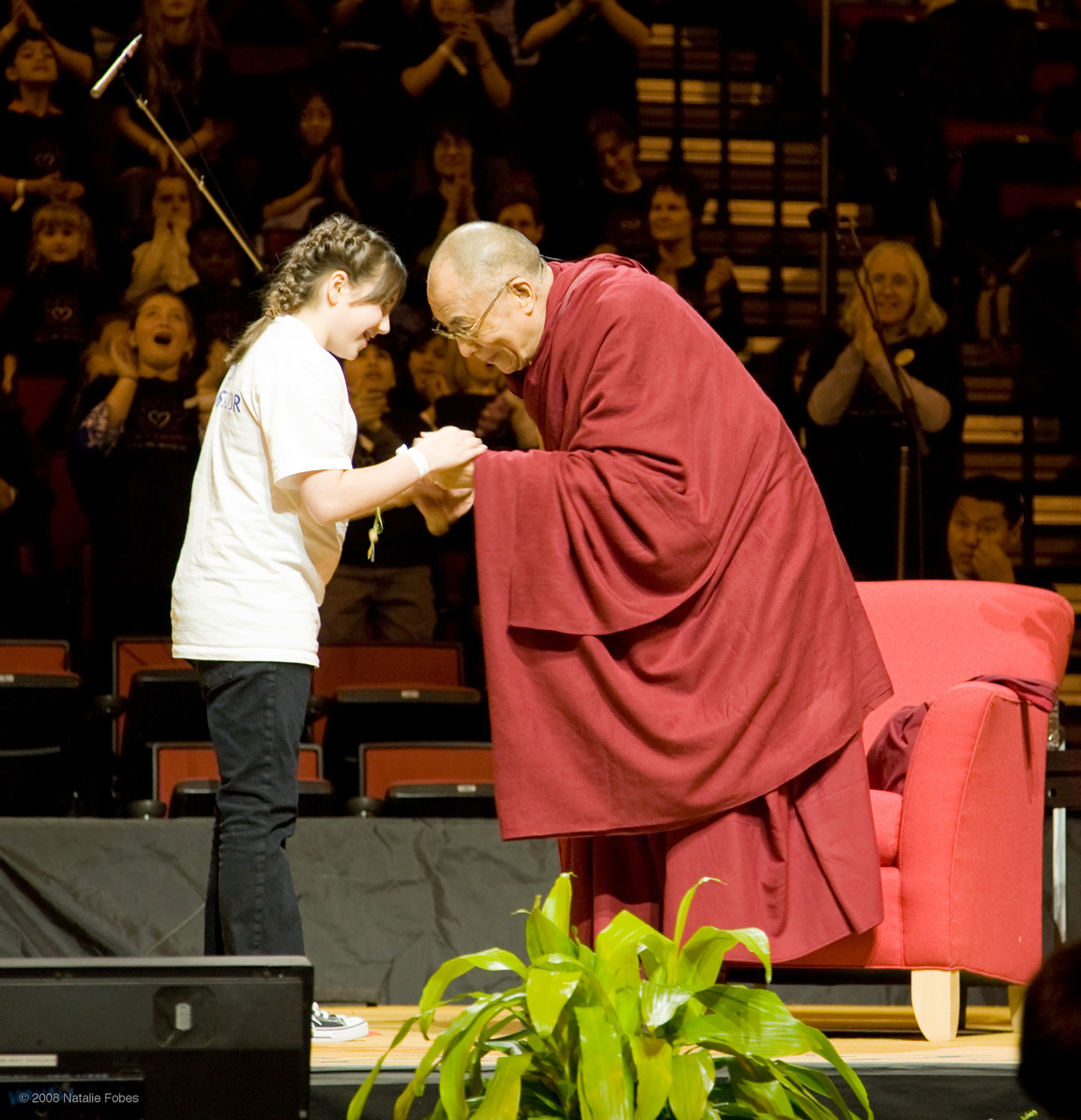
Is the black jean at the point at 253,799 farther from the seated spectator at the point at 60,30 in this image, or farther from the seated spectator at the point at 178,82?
the seated spectator at the point at 60,30

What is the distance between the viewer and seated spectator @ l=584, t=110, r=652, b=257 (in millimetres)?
6250

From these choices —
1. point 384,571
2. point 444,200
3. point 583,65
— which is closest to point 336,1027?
point 384,571

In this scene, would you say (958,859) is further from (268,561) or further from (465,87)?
(465,87)

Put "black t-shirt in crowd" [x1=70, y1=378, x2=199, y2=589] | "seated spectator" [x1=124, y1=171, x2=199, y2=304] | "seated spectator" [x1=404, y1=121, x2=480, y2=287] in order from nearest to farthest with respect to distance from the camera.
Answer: "black t-shirt in crowd" [x1=70, y1=378, x2=199, y2=589], "seated spectator" [x1=124, y1=171, x2=199, y2=304], "seated spectator" [x1=404, y1=121, x2=480, y2=287]

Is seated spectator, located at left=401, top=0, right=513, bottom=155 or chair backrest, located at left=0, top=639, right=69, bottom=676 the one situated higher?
seated spectator, located at left=401, top=0, right=513, bottom=155

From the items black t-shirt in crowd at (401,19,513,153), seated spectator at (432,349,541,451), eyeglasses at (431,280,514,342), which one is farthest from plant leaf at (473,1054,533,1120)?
black t-shirt in crowd at (401,19,513,153)

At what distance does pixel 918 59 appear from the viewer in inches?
287

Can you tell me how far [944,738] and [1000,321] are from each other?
4.26 m

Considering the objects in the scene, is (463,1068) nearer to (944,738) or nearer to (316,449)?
(316,449)

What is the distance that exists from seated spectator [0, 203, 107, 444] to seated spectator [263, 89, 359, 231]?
→ 0.70 metres

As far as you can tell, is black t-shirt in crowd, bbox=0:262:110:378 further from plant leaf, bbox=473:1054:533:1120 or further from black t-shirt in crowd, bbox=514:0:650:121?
plant leaf, bbox=473:1054:533:1120

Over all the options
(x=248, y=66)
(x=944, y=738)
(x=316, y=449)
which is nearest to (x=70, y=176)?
(x=248, y=66)

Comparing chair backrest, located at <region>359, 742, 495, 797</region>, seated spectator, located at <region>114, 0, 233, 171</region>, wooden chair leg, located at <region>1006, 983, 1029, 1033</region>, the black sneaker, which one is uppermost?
seated spectator, located at <region>114, 0, 233, 171</region>

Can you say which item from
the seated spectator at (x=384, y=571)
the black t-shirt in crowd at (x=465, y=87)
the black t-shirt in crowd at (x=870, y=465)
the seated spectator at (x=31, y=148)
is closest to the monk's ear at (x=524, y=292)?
the seated spectator at (x=384, y=571)
